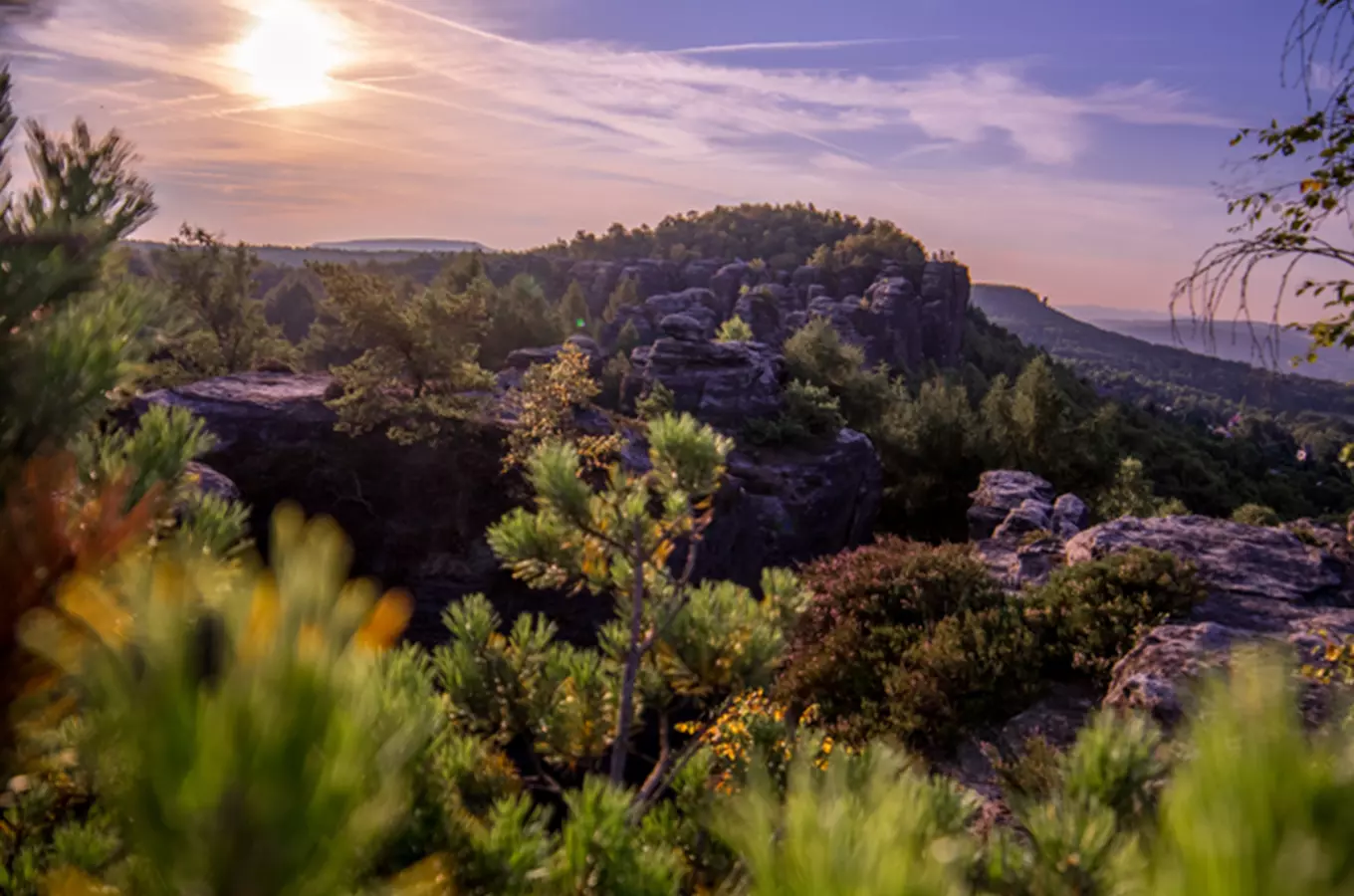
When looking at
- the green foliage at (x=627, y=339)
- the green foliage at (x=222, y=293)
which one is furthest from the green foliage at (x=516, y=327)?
the green foliage at (x=627, y=339)

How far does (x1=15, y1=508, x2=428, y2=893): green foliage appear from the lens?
74cm

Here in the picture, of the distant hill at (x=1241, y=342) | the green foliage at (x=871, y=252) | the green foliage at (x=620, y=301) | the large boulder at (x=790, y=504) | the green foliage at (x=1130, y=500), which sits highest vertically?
the green foliage at (x=871, y=252)

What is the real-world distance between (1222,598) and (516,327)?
35913 mm

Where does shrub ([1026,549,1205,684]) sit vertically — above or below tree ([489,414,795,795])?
below

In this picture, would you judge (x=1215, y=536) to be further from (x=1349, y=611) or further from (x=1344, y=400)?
(x=1344, y=400)

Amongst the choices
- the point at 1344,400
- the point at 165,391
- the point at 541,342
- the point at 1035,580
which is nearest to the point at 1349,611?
the point at 1035,580

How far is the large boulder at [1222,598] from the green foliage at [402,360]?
13.5m

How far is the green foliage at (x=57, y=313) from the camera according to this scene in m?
1.65

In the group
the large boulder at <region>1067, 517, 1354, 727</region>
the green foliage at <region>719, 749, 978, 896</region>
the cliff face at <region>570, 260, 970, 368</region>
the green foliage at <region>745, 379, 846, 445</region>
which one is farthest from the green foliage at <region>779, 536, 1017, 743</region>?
the cliff face at <region>570, 260, 970, 368</region>

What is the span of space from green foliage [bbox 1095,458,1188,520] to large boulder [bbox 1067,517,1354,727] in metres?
11.9

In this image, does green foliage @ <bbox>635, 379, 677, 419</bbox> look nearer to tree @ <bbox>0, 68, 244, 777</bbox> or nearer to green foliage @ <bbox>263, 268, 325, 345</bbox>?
tree @ <bbox>0, 68, 244, 777</bbox>

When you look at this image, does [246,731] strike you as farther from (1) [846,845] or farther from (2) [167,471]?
(2) [167,471]

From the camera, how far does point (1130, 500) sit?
22.1 metres

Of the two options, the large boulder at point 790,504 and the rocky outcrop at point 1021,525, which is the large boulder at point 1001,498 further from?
the large boulder at point 790,504
